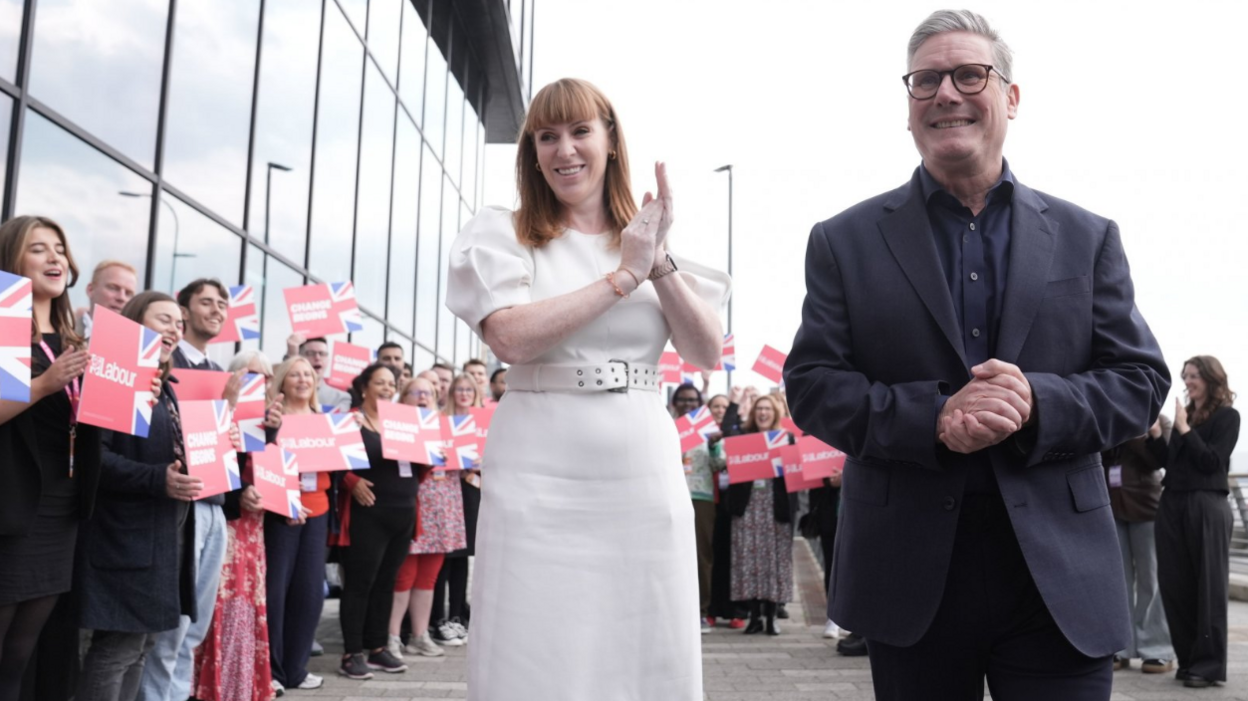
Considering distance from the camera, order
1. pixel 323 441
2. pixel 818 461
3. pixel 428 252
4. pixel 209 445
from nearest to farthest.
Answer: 1. pixel 209 445
2. pixel 323 441
3. pixel 818 461
4. pixel 428 252

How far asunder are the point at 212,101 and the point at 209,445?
18.6 feet

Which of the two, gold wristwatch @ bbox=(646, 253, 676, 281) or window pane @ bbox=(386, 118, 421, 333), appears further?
window pane @ bbox=(386, 118, 421, 333)

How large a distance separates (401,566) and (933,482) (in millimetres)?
6280

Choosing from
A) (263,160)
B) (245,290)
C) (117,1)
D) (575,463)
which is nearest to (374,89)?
(263,160)

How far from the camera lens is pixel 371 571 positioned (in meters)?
7.35

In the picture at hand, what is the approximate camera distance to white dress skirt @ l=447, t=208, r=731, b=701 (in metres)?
2.40

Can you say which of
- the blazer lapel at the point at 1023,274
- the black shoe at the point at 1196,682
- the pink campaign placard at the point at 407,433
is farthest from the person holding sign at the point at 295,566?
the black shoe at the point at 1196,682

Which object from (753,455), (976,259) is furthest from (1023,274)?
(753,455)

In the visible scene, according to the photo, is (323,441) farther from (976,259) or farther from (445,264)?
(445,264)

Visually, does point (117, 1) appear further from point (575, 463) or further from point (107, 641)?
point (575, 463)

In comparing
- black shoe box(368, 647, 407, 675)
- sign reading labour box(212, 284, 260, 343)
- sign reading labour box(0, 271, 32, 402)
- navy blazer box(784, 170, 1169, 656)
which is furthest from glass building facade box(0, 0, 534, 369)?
navy blazer box(784, 170, 1169, 656)

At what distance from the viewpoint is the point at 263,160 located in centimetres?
1102

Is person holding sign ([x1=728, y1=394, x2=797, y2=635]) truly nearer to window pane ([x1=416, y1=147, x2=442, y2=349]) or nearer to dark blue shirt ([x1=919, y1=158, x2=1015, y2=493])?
dark blue shirt ([x1=919, y1=158, x2=1015, y2=493])

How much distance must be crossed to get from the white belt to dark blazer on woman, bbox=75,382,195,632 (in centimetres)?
269
